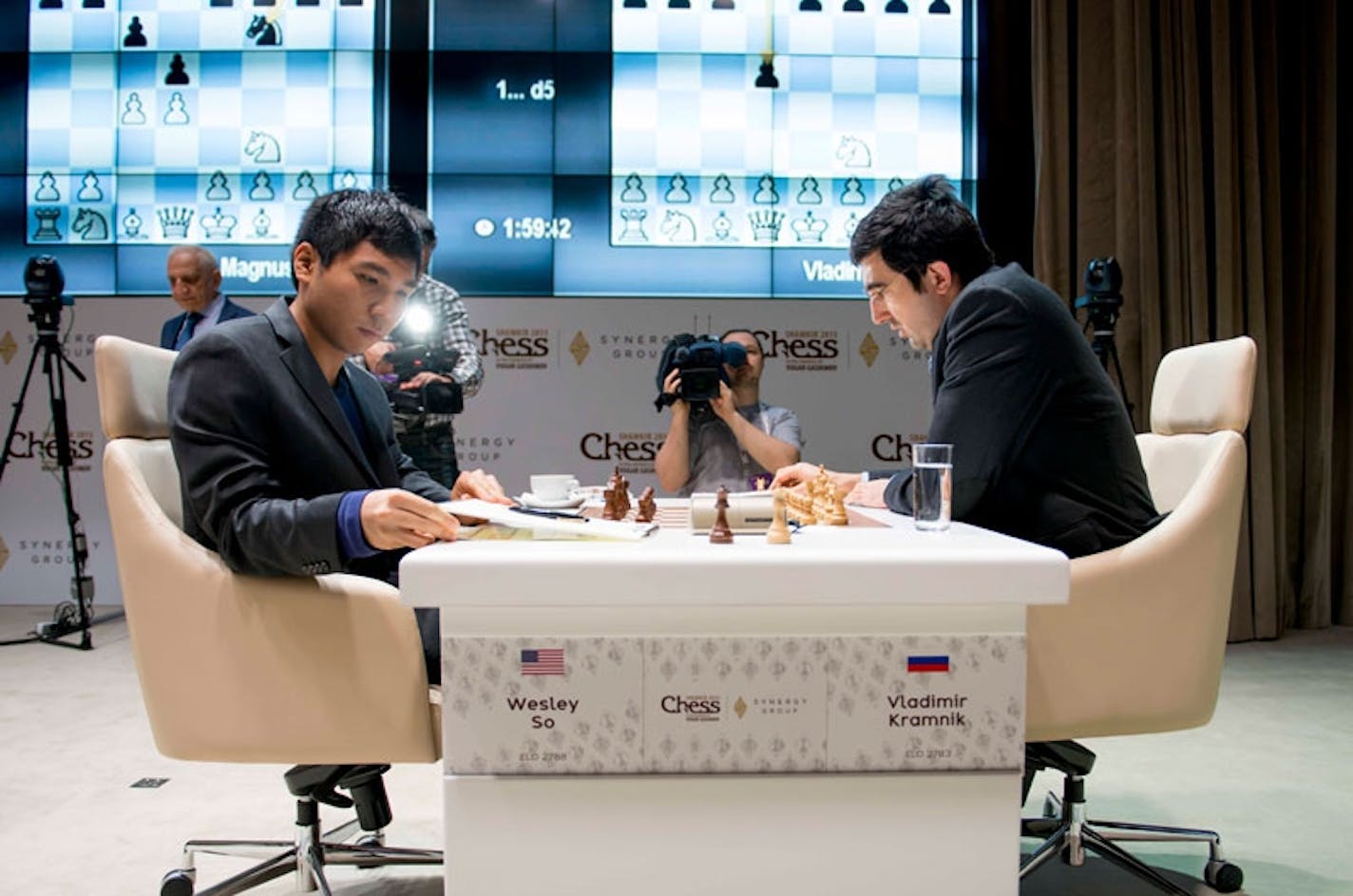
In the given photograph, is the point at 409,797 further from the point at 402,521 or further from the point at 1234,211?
the point at 1234,211

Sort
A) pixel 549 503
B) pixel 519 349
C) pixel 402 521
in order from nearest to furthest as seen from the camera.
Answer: pixel 402 521 < pixel 549 503 < pixel 519 349

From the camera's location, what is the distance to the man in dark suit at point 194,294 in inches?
172

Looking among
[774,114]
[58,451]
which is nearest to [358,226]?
[58,451]

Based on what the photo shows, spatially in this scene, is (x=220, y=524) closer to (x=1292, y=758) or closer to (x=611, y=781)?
(x=611, y=781)

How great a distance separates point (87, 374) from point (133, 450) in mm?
3899

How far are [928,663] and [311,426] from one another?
Result: 3.28 feet

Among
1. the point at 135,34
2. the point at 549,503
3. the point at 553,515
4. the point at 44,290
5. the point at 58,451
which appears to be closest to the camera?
the point at 553,515

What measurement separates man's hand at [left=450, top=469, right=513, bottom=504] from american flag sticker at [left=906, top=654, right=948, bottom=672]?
2.92 ft

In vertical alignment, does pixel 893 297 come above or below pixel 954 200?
below

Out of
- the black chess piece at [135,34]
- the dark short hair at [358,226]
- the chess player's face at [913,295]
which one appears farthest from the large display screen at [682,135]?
the dark short hair at [358,226]

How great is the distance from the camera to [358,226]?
1.81 m

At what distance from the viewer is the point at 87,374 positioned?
505 centimetres

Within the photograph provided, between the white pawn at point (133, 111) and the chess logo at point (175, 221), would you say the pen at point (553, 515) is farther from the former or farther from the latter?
the white pawn at point (133, 111)

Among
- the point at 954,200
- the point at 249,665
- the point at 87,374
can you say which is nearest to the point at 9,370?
the point at 87,374
